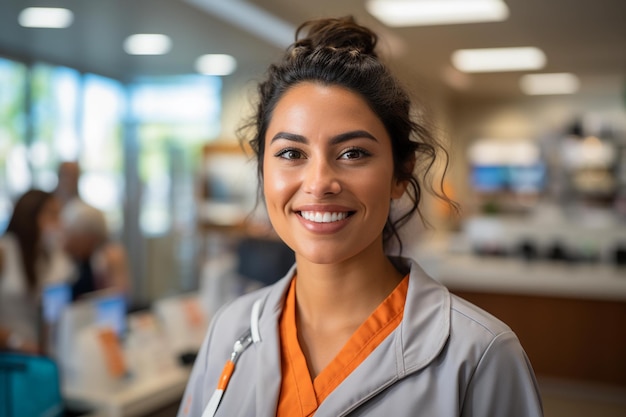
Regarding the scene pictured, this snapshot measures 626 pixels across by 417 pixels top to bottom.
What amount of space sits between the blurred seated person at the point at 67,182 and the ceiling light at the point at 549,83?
708cm

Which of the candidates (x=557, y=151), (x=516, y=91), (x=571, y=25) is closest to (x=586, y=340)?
(x=571, y=25)

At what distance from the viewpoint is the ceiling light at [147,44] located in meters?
5.91

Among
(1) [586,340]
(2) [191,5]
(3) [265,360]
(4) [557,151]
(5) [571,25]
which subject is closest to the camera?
(3) [265,360]

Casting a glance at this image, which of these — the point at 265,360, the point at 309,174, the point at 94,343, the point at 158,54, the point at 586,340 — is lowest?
the point at 586,340

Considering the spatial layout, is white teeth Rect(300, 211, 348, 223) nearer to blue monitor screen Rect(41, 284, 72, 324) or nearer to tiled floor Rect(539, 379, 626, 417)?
blue monitor screen Rect(41, 284, 72, 324)

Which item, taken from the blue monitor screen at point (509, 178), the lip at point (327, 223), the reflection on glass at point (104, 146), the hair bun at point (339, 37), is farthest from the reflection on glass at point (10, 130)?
the blue monitor screen at point (509, 178)

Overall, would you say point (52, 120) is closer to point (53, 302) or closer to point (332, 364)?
point (53, 302)

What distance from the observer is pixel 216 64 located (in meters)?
7.09

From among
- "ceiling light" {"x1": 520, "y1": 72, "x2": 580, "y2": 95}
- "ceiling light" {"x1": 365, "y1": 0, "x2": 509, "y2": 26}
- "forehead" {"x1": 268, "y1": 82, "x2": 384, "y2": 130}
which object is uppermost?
"ceiling light" {"x1": 365, "y1": 0, "x2": 509, "y2": 26}

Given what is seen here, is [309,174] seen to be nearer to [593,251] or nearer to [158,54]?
[593,251]

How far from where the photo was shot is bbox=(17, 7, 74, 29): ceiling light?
4.80 metres

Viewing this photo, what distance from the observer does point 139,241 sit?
764 centimetres

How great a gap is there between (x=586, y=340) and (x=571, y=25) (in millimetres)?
3102

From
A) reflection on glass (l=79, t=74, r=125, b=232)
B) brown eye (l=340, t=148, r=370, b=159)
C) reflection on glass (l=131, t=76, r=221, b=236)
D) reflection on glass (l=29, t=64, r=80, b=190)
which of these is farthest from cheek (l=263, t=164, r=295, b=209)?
reflection on glass (l=131, t=76, r=221, b=236)
